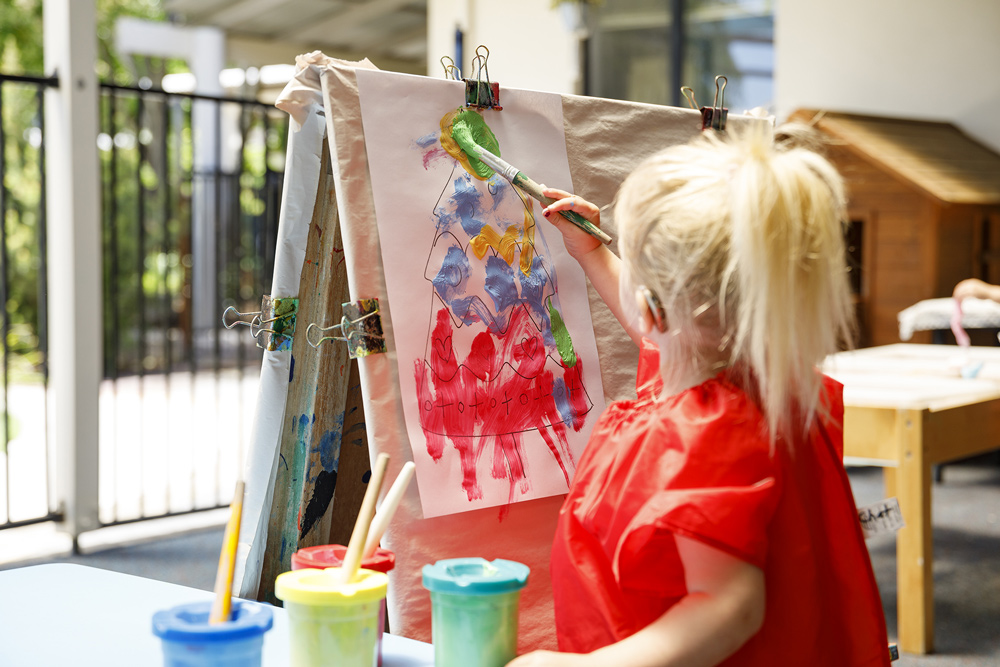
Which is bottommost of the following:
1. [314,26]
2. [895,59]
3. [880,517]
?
[880,517]

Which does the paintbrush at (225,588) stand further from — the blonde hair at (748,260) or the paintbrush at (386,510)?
the blonde hair at (748,260)

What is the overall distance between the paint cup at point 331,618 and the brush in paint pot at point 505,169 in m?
0.62

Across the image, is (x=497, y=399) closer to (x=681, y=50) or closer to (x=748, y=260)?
(x=748, y=260)

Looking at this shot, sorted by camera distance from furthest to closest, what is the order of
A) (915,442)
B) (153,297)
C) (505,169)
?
1. (153,297)
2. (915,442)
3. (505,169)

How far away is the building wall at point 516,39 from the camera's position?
19.7 feet

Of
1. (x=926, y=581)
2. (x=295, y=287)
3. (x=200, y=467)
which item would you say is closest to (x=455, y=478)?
(x=295, y=287)

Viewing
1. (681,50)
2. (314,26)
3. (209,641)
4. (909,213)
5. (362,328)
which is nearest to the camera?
(209,641)

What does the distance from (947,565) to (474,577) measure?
2820mm

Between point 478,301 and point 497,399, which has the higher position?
point 478,301

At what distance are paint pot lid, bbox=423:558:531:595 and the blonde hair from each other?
8.9 inches

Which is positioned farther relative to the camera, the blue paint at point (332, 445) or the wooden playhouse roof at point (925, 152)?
the wooden playhouse roof at point (925, 152)

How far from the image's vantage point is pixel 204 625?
2.31 feet

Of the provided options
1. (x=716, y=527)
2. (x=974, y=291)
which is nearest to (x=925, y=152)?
(x=974, y=291)

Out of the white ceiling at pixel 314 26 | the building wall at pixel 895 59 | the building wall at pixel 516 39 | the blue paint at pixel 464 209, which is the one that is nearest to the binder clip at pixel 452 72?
the blue paint at pixel 464 209
